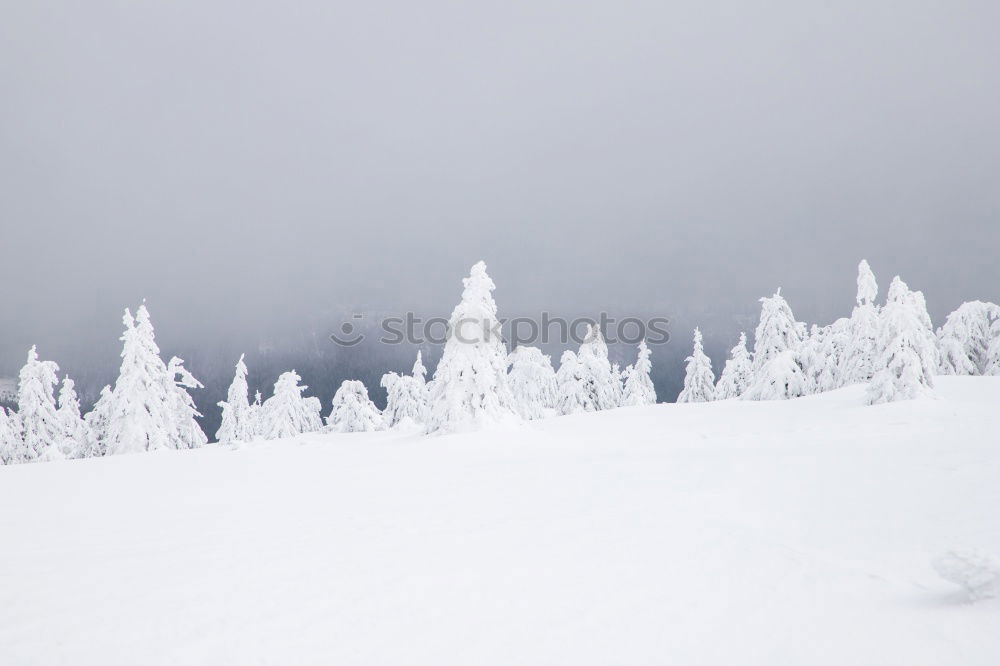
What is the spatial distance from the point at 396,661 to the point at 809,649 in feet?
10.1

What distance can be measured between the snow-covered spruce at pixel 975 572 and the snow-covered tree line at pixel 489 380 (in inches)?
660

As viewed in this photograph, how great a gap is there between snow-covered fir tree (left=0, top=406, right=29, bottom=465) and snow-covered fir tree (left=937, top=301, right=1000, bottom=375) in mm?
60551

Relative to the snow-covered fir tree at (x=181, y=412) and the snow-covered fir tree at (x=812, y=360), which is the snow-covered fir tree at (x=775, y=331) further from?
the snow-covered fir tree at (x=181, y=412)

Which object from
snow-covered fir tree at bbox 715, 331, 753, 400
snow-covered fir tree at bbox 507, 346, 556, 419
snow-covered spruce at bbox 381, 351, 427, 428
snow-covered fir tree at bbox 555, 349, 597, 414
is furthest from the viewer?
snow-covered fir tree at bbox 715, 331, 753, 400

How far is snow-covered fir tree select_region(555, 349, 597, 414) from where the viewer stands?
42406 millimetres

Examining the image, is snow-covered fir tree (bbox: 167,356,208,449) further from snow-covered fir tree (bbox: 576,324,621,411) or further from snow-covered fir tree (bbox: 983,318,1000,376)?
snow-covered fir tree (bbox: 983,318,1000,376)

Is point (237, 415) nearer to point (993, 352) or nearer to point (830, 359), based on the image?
point (830, 359)

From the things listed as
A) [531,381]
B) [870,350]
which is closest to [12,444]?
[531,381]

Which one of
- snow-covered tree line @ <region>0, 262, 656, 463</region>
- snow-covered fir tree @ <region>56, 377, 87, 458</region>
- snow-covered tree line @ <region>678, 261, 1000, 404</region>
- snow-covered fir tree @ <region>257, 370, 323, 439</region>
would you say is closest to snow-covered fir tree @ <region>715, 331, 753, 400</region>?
snow-covered tree line @ <region>678, 261, 1000, 404</region>

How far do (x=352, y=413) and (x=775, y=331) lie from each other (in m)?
34.0

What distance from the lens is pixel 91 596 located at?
555 centimetres

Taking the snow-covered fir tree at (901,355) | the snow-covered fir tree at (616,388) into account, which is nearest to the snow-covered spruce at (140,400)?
the snow-covered fir tree at (616,388)

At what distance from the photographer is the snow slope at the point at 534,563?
12.9ft

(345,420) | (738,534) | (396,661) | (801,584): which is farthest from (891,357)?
(345,420)
